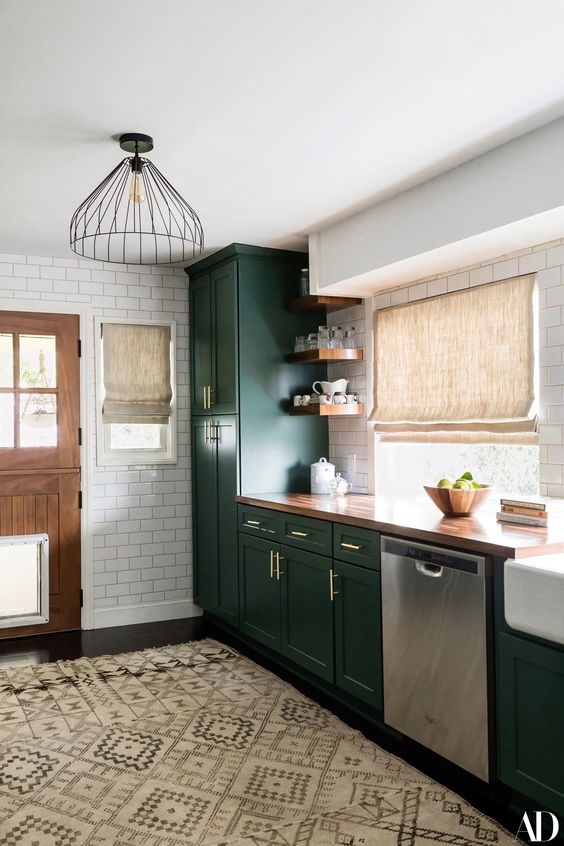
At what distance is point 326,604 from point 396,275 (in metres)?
1.80

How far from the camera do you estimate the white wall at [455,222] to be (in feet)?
9.62

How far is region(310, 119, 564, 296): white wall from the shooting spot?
2934mm

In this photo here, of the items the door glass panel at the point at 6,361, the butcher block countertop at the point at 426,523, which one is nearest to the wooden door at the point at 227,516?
the butcher block countertop at the point at 426,523

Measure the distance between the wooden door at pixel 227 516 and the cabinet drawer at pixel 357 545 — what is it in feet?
4.20

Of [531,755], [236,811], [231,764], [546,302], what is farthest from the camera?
[546,302]

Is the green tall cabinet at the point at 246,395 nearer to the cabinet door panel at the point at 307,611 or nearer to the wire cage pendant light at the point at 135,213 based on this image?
the wire cage pendant light at the point at 135,213

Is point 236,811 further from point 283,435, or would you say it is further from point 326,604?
point 283,435

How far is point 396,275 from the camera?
408 cm

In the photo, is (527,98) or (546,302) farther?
(546,302)

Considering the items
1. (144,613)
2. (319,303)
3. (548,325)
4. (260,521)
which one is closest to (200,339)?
(319,303)

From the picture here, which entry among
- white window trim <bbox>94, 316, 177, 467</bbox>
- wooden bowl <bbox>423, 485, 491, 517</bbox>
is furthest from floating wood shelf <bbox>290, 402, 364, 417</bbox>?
wooden bowl <bbox>423, 485, 491, 517</bbox>

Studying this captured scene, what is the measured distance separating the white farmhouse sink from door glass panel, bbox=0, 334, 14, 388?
3.64 meters

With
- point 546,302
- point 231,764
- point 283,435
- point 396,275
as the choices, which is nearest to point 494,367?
point 546,302

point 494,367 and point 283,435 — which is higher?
point 494,367
